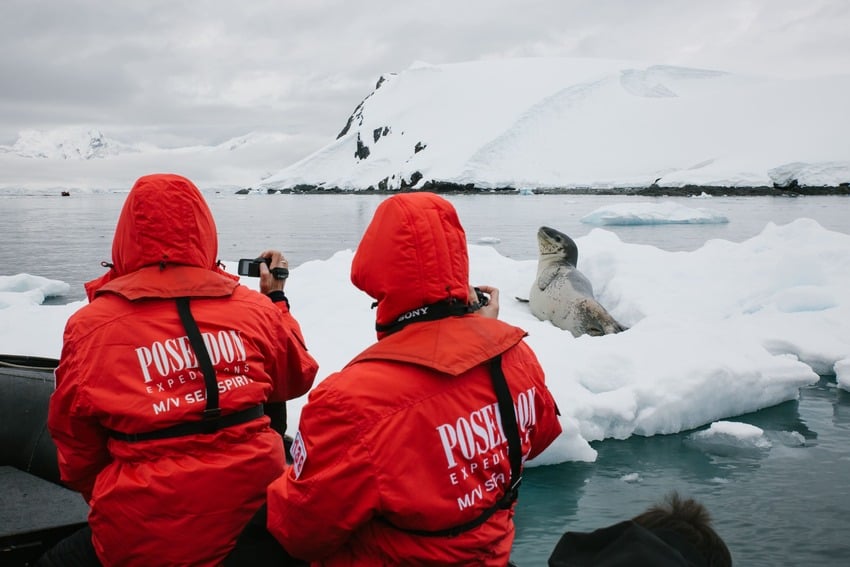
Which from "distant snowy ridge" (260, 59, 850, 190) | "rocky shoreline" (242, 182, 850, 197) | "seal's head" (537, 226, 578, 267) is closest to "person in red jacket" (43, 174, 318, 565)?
"seal's head" (537, 226, 578, 267)

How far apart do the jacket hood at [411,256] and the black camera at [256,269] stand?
78cm

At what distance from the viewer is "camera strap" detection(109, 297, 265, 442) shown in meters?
1.65

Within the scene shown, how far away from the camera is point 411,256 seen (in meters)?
1.40

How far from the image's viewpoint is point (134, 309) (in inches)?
66.7

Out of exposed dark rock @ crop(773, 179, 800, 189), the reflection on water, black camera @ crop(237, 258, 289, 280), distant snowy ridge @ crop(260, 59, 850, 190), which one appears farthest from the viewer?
distant snowy ridge @ crop(260, 59, 850, 190)

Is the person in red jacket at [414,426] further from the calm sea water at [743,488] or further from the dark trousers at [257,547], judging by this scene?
the calm sea water at [743,488]

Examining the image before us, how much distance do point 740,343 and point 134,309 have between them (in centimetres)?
428

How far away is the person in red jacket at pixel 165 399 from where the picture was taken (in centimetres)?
163

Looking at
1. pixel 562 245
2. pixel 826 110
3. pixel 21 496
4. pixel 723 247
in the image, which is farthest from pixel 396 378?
pixel 826 110

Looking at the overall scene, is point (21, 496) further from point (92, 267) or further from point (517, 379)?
point (92, 267)

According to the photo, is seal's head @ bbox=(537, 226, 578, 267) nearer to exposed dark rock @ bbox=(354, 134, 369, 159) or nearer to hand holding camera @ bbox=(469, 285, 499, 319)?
hand holding camera @ bbox=(469, 285, 499, 319)

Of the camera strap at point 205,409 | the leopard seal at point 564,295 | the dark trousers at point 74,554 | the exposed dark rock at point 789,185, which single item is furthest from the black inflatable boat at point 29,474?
the exposed dark rock at point 789,185

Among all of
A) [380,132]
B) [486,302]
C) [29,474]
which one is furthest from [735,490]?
[380,132]

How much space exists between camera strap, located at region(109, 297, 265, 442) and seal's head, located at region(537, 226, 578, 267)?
19.9 ft
